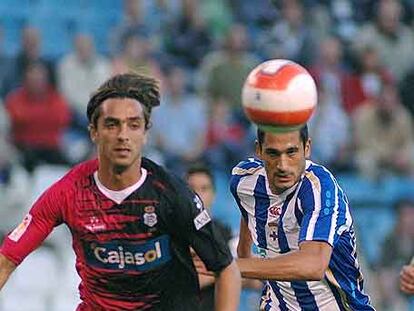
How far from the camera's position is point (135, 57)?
14.0 m

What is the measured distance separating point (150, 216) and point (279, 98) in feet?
2.82

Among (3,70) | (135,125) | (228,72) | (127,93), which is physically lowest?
(135,125)

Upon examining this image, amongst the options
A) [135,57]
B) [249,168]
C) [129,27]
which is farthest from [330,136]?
[249,168]

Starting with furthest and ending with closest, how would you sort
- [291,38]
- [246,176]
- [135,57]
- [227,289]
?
[291,38] < [135,57] < [246,176] < [227,289]

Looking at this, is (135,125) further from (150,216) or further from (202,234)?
(202,234)

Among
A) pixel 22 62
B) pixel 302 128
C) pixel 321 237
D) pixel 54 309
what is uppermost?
pixel 22 62

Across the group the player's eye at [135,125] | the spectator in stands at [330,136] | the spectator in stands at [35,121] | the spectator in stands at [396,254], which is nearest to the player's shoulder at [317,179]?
the player's eye at [135,125]

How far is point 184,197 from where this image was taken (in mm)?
6387

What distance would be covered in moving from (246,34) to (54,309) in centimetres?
377

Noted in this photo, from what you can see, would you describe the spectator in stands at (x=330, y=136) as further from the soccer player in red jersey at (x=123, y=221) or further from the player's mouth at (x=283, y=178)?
the soccer player in red jersey at (x=123, y=221)

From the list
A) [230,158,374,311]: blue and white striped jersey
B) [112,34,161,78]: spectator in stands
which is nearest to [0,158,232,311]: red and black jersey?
[230,158,374,311]: blue and white striped jersey

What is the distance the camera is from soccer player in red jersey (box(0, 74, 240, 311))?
6.44 metres

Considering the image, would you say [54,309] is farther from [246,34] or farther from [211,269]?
[211,269]

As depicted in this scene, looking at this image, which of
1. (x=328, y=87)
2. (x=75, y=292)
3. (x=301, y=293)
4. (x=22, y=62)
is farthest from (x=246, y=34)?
(x=301, y=293)
